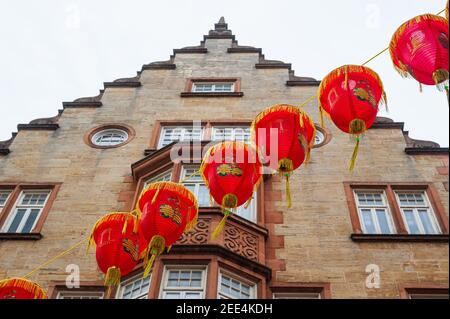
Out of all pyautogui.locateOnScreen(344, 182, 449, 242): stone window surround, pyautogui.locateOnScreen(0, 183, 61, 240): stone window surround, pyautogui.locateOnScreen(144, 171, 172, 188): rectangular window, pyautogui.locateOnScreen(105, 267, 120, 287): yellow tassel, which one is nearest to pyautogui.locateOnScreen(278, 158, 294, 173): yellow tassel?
pyautogui.locateOnScreen(105, 267, 120, 287): yellow tassel

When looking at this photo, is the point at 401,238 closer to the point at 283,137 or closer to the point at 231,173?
the point at 283,137

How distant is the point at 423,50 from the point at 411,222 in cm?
666

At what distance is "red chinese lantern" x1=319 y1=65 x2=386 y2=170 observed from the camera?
888cm

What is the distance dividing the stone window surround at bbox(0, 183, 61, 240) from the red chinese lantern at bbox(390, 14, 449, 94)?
975cm

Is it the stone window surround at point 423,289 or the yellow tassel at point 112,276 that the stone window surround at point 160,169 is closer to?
the stone window surround at point 423,289

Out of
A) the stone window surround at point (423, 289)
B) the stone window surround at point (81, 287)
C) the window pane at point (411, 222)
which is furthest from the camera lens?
the window pane at point (411, 222)

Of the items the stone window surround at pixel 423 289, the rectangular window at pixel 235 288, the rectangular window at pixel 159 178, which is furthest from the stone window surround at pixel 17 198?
the stone window surround at pixel 423 289

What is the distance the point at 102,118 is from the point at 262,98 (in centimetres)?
569

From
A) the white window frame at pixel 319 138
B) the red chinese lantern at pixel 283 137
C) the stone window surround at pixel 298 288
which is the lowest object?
the stone window surround at pixel 298 288

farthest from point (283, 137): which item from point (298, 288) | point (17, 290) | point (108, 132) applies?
point (108, 132)

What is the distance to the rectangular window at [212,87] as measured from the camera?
2048cm

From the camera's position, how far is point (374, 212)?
14312mm

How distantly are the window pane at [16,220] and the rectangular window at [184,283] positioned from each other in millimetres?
4998

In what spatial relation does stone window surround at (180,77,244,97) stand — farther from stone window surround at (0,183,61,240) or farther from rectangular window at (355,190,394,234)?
rectangular window at (355,190,394,234)
